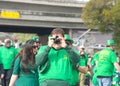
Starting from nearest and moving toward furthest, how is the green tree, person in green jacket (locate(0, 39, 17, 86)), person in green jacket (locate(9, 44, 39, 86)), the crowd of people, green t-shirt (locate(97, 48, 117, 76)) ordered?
the crowd of people, person in green jacket (locate(9, 44, 39, 86)), green t-shirt (locate(97, 48, 117, 76)), person in green jacket (locate(0, 39, 17, 86)), the green tree

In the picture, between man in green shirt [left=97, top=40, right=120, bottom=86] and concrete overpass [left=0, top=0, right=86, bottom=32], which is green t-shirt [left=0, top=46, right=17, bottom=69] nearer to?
man in green shirt [left=97, top=40, right=120, bottom=86]

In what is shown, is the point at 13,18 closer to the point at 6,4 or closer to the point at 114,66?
the point at 6,4

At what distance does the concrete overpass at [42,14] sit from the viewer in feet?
146

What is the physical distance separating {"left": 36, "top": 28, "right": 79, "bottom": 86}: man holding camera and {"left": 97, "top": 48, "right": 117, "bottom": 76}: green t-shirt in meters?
4.03

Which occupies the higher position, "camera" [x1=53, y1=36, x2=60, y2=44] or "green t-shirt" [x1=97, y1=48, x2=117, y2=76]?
"camera" [x1=53, y1=36, x2=60, y2=44]

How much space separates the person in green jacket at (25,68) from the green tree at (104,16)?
31.7 m

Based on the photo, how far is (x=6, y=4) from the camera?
4400 cm

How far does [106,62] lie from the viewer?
35.8ft

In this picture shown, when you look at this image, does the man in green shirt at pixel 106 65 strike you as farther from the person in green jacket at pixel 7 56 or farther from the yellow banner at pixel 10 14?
the yellow banner at pixel 10 14

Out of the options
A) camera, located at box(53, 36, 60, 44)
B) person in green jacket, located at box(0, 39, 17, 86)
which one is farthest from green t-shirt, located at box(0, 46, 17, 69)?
camera, located at box(53, 36, 60, 44)

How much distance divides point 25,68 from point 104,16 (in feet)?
109

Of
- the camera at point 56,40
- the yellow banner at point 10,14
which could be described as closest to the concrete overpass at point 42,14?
the yellow banner at point 10,14

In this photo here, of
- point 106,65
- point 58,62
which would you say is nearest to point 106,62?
point 106,65

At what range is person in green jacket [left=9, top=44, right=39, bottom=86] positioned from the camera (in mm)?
8047
